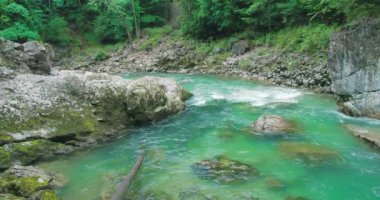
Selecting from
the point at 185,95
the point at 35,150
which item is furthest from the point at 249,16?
the point at 35,150

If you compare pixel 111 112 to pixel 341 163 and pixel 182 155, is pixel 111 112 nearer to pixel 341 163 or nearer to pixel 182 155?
pixel 182 155

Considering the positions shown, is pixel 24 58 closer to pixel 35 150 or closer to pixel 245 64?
pixel 35 150

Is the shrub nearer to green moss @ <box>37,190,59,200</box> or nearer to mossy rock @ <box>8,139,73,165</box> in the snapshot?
mossy rock @ <box>8,139,73,165</box>

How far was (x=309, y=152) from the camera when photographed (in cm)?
1144

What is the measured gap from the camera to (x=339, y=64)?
1516 centimetres

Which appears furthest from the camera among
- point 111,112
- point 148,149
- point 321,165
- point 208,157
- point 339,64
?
point 339,64

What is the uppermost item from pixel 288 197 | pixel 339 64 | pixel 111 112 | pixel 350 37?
pixel 350 37

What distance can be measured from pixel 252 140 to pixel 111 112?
17.2 feet

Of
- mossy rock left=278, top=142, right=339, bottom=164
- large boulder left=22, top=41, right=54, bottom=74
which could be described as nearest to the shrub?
large boulder left=22, top=41, right=54, bottom=74

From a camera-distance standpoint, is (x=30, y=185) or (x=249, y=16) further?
(x=249, y=16)

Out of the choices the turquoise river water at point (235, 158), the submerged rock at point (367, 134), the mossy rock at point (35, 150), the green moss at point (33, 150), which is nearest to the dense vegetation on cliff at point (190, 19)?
the submerged rock at point (367, 134)

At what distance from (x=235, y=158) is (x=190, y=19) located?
24600 mm

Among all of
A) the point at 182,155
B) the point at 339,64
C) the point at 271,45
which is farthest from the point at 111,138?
the point at 271,45

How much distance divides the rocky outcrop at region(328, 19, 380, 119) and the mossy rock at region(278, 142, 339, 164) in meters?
3.54
